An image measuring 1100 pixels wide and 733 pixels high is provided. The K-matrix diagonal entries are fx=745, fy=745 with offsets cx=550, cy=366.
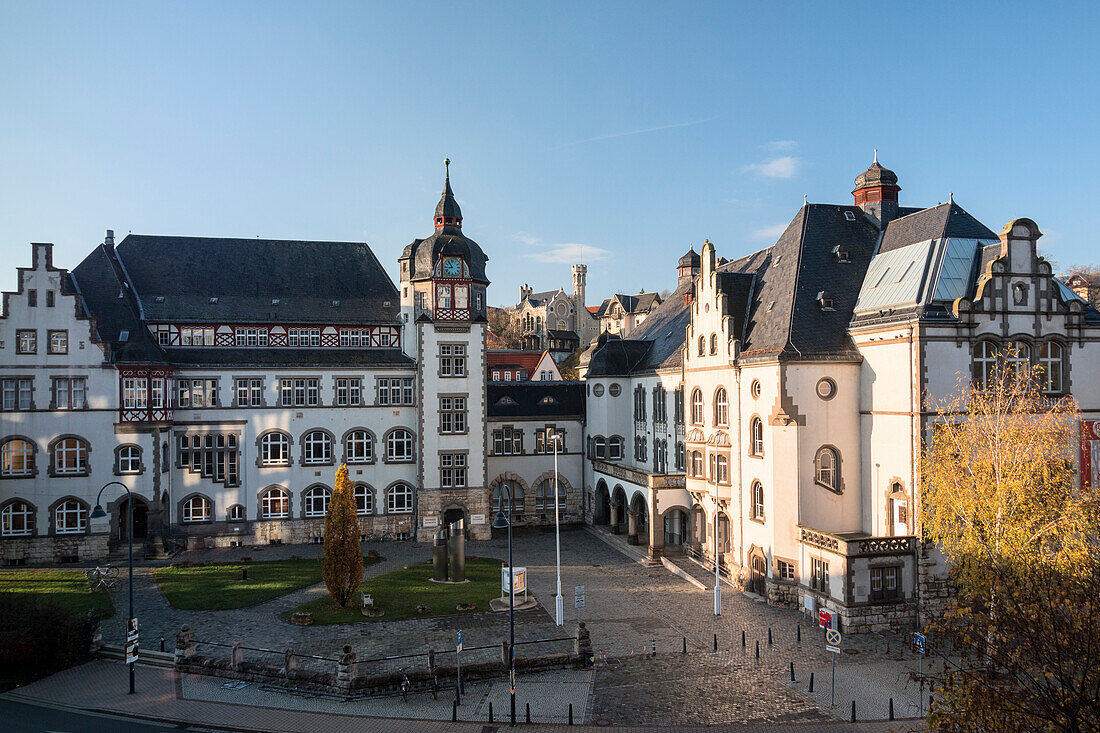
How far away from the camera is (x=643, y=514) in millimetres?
48625

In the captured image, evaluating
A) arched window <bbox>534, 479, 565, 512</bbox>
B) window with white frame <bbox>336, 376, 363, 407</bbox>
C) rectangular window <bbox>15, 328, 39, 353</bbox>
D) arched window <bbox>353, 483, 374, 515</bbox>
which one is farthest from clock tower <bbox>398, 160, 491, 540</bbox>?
rectangular window <bbox>15, 328, 39, 353</bbox>

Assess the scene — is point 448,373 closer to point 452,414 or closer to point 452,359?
point 452,359

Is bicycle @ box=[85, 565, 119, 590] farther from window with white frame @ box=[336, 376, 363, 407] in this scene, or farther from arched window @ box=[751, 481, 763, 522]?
arched window @ box=[751, 481, 763, 522]

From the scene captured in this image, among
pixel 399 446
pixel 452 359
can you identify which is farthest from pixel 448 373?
pixel 399 446

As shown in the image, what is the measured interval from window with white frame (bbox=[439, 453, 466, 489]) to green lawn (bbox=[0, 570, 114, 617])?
1846cm

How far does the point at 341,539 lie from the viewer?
103ft

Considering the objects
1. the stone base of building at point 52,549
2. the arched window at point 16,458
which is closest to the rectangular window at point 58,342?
the arched window at point 16,458

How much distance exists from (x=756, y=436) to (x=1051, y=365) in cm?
1271

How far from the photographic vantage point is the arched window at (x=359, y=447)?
48.0 meters

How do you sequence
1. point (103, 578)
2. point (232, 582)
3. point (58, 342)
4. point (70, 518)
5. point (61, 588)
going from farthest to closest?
1. point (70, 518)
2. point (58, 342)
3. point (232, 582)
4. point (103, 578)
5. point (61, 588)

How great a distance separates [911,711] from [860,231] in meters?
24.3

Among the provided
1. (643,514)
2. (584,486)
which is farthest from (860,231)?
(584,486)

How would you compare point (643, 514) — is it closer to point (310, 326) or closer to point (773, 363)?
point (773, 363)

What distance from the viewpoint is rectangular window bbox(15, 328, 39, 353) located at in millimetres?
42406
